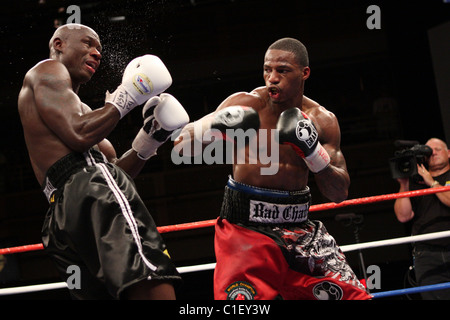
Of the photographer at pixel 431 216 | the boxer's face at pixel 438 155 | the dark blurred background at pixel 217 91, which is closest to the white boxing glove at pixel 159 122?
the photographer at pixel 431 216

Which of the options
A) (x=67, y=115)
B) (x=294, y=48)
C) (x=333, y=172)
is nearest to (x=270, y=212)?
(x=333, y=172)

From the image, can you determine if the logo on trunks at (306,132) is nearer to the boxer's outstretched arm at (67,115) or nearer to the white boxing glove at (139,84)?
the white boxing glove at (139,84)

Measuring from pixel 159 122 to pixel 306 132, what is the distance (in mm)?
488

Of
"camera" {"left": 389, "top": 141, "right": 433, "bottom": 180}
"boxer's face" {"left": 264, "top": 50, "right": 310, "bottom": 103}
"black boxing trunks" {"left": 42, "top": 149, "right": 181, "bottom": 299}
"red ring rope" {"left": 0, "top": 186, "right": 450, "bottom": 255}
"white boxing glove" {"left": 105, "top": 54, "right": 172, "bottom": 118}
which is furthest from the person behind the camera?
"camera" {"left": 389, "top": 141, "right": 433, "bottom": 180}

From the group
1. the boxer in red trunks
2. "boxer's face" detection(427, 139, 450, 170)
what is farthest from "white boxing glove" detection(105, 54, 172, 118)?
"boxer's face" detection(427, 139, 450, 170)

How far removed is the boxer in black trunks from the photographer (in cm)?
197

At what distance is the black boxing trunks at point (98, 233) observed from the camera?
1377 mm

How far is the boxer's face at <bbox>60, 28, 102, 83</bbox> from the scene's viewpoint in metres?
1.66

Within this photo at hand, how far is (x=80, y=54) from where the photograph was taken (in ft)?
5.48

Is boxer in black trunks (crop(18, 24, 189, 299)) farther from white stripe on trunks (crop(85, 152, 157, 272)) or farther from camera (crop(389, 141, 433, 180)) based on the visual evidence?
camera (crop(389, 141, 433, 180))

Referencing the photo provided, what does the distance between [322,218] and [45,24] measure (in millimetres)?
3539

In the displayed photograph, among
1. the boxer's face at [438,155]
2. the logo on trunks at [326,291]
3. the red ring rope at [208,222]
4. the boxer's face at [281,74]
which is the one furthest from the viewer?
the boxer's face at [438,155]

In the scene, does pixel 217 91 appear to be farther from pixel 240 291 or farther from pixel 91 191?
pixel 91 191

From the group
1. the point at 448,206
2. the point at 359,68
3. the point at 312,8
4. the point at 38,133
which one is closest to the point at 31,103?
the point at 38,133
